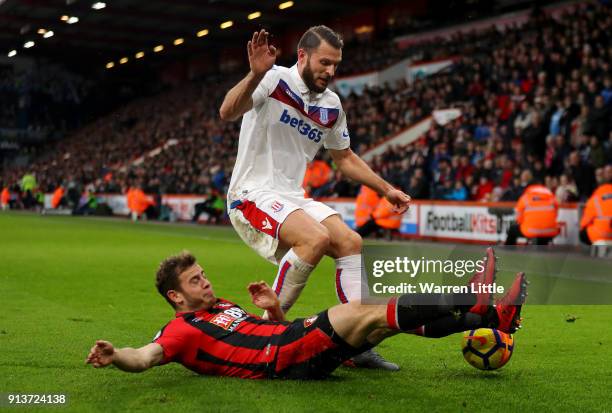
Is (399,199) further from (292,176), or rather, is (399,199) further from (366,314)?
(366,314)

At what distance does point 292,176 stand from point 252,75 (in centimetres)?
92

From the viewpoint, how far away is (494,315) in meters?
4.28

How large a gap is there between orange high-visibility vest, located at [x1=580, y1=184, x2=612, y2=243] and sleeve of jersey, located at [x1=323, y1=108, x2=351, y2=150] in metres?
9.35

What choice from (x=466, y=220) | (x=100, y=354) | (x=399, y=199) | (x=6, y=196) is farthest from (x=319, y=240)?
(x=6, y=196)

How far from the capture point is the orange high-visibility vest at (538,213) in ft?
47.5

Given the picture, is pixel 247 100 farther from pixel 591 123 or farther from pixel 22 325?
pixel 591 123

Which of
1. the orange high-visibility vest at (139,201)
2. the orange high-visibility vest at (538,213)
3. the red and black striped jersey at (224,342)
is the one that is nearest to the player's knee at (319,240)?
the red and black striped jersey at (224,342)

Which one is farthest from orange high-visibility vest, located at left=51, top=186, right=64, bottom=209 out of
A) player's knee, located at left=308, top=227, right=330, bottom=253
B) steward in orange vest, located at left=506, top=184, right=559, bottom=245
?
player's knee, located at left=308, top=227, right=330, bottom=253

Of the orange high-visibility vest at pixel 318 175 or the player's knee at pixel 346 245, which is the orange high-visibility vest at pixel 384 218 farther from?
the player's knee at pixel 346 245

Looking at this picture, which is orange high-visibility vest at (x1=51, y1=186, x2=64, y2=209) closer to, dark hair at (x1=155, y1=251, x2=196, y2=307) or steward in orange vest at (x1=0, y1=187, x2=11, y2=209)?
steward in orange vest at (x1=0, y1=187, x2=11, y2=209)

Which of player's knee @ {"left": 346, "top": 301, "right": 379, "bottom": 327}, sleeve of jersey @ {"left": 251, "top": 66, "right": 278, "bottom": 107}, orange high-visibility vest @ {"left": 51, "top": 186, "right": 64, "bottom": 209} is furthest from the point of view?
orange high-visibility vest @ {"left": 51, "top": 186, "right": 64, "bottom": 209}

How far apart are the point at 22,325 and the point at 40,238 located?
506 inches

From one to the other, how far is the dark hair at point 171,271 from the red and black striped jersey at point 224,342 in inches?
7.0

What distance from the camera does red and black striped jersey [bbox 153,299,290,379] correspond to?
4.66 metres
